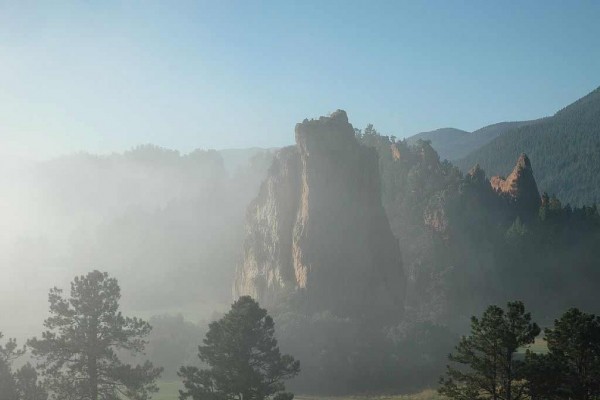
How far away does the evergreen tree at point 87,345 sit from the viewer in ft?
85.3

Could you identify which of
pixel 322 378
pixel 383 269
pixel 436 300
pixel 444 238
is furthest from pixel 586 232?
pixel 322 378

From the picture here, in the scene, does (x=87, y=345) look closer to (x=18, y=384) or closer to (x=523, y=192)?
(x=18, y=384)

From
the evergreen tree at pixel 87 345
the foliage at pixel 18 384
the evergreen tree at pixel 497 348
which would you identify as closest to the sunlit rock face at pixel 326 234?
the evergreen tree at pixel 87 345

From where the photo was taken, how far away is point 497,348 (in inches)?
920

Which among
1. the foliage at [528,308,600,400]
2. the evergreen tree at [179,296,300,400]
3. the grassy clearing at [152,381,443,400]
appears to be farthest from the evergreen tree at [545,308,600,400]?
the grassy clearing at [152,381,443,400]

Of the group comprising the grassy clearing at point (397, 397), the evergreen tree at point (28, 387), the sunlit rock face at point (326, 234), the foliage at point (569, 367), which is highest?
the sunlit rock face at point (326, 234)

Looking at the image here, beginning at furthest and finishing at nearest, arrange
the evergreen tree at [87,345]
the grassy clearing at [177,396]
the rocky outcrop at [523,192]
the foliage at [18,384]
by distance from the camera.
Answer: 1. the rocky outcrop at [523,192]
2. the grassy clearing at [177,396]
3. the foliage at [18,384]
4. the evergreen tree at [87,345]

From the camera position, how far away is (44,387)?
2722 centimetres

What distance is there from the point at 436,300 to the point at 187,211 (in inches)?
3428

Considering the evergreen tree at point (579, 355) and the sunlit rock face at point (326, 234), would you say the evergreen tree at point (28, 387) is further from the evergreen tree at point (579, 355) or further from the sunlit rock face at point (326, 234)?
the sunlit rock face at point (326, 234)

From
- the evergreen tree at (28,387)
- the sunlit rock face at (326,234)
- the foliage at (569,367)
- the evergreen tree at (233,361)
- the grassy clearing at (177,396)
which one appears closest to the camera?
the foliage at (569,367)

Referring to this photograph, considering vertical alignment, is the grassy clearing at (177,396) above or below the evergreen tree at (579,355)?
below

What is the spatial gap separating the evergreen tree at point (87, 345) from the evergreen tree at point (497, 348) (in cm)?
1484

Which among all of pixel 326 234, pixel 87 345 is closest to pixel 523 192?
pixel 326 234
